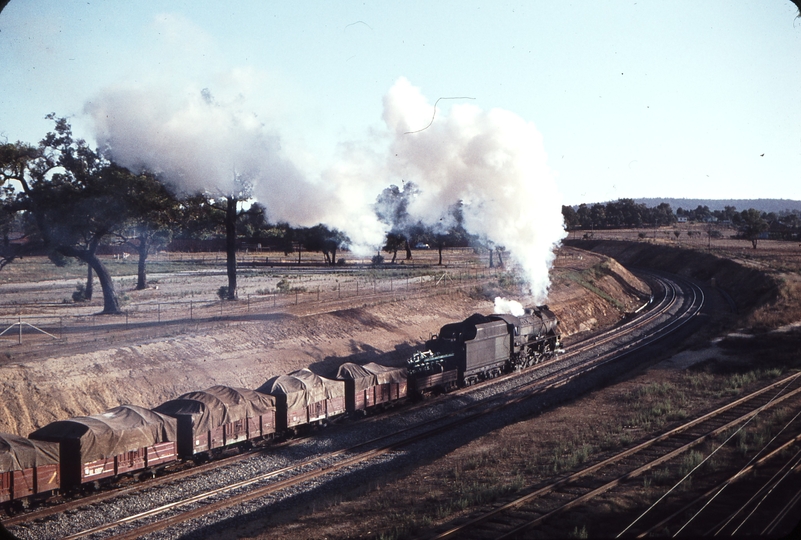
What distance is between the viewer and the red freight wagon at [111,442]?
16.1 m

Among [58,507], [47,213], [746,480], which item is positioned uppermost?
[47,213]

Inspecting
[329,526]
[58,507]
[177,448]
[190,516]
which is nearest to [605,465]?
[329,526]

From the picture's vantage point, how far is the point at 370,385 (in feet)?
80.1

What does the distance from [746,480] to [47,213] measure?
115 feet

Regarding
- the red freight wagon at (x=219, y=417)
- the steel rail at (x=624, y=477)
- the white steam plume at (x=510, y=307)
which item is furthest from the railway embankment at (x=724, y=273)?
the red freight wagon at (x=219, y=417)

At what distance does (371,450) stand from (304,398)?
11.5 feet

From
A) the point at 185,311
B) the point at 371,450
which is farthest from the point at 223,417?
the point at 185,311

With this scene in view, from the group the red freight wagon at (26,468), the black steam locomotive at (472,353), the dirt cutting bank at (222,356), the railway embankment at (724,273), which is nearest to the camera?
the red freight wagon at (26,468)

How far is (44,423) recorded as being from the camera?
2094 cm

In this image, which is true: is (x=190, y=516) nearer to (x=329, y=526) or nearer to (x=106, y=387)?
(x=329, y=526)

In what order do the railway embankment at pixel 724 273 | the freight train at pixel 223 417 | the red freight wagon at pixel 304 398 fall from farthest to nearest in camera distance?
1. the railway embankment at pixel 724 273
2. the red freight wagon at pixel 304 398
3. the freight train at pixel 223 417

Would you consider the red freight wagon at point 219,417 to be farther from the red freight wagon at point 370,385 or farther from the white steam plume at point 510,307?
the white steam plume at point 510,307

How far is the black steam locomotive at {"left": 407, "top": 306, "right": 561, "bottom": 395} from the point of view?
27.2 m

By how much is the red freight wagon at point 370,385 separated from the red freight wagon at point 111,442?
24.7ft
